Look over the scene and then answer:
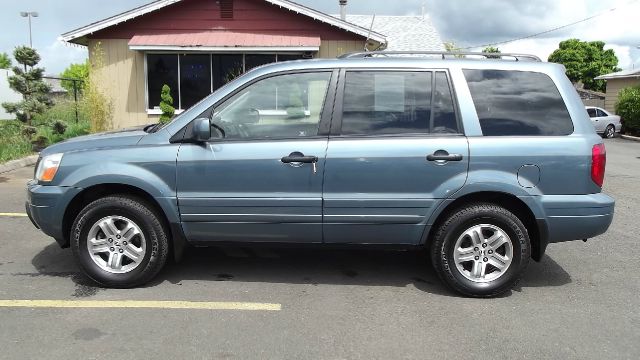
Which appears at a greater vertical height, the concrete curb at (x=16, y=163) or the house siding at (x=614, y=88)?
the house siding at (x=614, y=88)

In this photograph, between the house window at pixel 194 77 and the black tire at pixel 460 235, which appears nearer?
the black tire at pixel 460 235

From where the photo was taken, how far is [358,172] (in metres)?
4.11

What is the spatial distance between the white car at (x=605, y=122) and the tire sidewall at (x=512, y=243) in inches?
925

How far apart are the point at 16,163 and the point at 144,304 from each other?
8.34 metres

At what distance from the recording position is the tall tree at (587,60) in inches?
2421

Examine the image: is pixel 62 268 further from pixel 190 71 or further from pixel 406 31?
pixel 406 31

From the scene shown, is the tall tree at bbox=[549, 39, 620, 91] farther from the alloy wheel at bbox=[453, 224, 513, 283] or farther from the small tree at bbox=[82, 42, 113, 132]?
the alloy wheel at bbox=[453, 224, 513, 283]

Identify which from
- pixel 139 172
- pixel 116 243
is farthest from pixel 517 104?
pixel 116 243

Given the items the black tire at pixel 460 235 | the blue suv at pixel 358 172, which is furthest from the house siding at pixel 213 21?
the black tire at pixel 460 235

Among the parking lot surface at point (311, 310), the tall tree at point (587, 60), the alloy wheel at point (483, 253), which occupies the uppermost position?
the tall tree at point (587, 60)

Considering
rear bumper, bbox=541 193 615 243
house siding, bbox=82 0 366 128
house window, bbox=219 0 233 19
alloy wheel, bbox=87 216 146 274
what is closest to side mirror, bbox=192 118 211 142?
alloy wheel, bbox=87 216 146 274

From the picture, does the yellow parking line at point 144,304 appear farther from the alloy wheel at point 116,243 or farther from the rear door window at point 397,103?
the rear door window at point 397,103

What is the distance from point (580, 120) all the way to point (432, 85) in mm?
1162

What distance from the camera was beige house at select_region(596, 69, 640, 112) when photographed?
91.9ft
